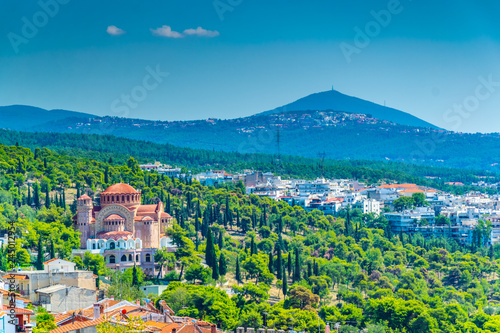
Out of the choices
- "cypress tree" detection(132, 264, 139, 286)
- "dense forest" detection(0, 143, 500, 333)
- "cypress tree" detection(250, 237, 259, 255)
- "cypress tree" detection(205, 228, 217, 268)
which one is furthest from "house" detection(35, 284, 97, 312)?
"cypress tree" detection(250, 237, 259, 255)

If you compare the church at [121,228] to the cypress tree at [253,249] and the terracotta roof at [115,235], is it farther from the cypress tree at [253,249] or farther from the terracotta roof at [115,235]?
the cypress tree at [253,249]

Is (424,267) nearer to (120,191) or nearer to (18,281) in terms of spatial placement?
(120,191)

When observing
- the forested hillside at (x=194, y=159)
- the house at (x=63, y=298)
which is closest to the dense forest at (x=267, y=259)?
the house at (x=63, y=298)

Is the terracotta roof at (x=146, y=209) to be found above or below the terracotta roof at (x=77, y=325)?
above

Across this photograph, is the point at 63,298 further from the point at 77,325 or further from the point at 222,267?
the point at 222,267

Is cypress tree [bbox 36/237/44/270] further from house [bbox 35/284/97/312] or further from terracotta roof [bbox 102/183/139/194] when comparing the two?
terracotta roof [bbox 102/183/139/194]
